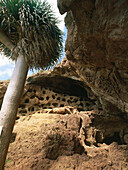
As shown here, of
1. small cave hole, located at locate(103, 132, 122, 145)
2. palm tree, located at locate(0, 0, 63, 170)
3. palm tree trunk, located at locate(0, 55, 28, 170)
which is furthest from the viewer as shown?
small cave hole, located at locate(103, 132, 122, 145)

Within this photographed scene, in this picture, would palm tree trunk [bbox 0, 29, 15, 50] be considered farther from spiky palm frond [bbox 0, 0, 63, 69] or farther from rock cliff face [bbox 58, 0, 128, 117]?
rock cliff face [bbox 58, 0, 128, 117]

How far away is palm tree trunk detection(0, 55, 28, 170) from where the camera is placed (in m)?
2.42

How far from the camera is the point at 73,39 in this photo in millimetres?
2508

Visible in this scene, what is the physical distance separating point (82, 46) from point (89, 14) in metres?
0.70

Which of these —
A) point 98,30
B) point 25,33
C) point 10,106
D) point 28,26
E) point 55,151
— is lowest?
point 55,151

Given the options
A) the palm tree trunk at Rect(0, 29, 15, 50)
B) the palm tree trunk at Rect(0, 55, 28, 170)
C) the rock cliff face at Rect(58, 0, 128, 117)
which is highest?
the palm tree trunk at Rect(0, 29, 15, 50)

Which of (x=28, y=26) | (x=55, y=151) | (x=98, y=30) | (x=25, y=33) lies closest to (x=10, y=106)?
(x=55, y=151)

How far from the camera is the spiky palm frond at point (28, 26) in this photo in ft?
11.9

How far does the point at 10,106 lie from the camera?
9.02ft

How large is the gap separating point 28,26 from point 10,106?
2.66 metres

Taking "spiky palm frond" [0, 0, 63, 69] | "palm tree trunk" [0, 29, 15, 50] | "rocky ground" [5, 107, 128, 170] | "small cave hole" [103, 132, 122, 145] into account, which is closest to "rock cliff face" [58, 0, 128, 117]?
"spiky palm frond" [0, 0, 63, 69]

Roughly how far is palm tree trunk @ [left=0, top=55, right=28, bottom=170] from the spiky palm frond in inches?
18.1

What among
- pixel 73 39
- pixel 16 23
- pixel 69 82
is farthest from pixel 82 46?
pixel 69 82

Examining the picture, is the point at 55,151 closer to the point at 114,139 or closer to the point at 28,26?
the point at 28,26
